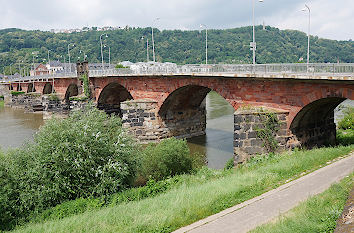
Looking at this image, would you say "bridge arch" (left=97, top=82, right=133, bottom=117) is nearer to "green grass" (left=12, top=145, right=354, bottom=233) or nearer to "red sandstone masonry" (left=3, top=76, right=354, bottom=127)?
"red sandstone masonry" (left=3, top=76, right=354, bottom=127)

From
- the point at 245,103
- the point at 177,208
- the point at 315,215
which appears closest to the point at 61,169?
the point at 177,208

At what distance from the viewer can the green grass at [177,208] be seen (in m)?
10.7

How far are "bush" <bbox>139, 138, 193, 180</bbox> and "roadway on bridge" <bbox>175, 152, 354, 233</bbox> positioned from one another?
316 inches

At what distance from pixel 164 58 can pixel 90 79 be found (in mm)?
60394

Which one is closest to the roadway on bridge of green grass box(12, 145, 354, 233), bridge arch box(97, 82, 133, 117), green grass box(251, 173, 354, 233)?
green grass box(12, 145, 354, 233)

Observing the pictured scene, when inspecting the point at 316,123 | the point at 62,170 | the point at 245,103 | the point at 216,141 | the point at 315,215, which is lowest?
the point at 216,141

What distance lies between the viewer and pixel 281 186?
12656 millimetres

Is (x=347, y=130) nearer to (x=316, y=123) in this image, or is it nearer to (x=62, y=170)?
(x=316, y=123)

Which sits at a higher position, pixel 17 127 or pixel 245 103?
pixel 245 103

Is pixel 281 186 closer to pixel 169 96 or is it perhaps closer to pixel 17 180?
pixel 17 180

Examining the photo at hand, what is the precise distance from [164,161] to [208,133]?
16626mm

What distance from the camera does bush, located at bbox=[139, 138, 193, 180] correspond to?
19.3 meters

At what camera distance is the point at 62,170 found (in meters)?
15.1

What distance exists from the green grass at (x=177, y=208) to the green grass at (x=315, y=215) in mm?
2560
